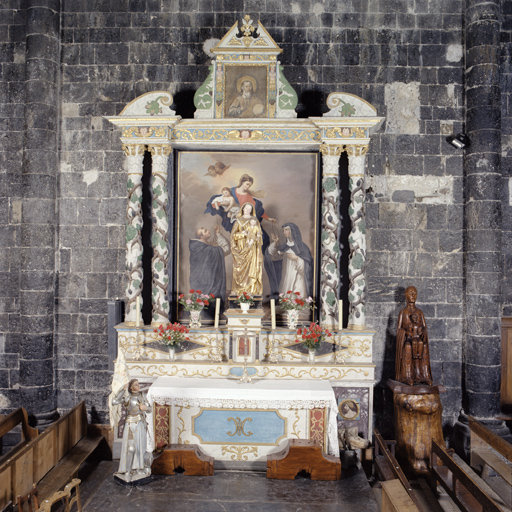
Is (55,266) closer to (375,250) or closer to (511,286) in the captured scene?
(375,250)

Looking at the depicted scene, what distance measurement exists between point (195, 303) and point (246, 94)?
3.29m

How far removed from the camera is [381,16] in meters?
8.60

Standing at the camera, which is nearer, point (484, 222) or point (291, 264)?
point (484, 222)

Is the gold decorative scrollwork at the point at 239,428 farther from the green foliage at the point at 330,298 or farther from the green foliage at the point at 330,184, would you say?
the green foliage at the point at 330,184

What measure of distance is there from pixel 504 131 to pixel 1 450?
29.9ft

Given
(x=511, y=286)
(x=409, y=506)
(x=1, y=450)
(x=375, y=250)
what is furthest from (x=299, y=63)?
(x=1, y=450)

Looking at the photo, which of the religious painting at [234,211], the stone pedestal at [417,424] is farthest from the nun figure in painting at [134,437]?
the stone pedestal at [417,424]

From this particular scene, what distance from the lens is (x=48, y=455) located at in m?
6.39

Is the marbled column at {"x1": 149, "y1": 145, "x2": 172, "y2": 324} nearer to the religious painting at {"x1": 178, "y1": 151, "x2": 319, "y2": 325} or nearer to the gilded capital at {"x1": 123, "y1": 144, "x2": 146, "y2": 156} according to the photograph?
the gilded capital at {"x1": 123, "y1": 144, "x2": 146, "y2": 156}

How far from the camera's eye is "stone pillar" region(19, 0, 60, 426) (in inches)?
325

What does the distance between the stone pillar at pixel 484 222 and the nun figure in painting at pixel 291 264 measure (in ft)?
8.33

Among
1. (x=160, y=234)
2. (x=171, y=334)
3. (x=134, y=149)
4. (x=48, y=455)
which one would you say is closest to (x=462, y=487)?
(x=171, y=334)

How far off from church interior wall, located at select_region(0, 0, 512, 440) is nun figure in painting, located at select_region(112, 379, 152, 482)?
2.48 metres

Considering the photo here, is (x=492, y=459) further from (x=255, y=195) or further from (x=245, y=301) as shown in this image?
(x=255, y=195)
